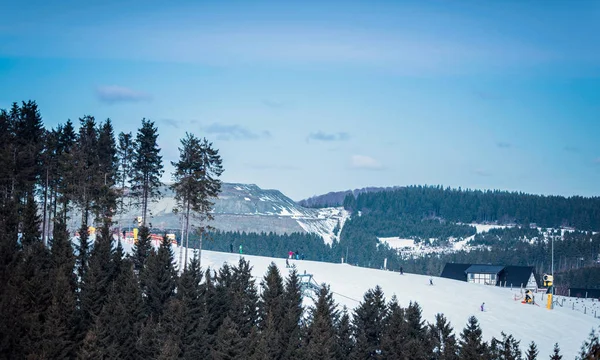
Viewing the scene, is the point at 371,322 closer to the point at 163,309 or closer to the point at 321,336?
the point at 321,336

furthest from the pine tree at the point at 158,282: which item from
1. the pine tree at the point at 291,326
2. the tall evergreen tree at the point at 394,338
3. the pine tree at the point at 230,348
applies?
the tall evergreen tree at the point at 394,338

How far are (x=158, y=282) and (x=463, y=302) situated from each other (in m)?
37.8

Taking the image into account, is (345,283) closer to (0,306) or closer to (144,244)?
(144,244)

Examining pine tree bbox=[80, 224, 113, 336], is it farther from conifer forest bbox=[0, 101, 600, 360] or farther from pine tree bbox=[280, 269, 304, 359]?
pine tree bbox=[280, 269, 304, 359]

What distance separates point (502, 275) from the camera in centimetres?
11600

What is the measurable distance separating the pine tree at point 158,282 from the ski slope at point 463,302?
16.7 m

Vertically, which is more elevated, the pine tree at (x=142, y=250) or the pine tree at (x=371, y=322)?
the pine tree at (x=142, y=250)

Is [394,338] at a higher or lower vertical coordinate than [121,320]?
lower

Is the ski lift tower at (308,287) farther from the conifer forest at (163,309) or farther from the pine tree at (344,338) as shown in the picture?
the pine tree at (344,338)

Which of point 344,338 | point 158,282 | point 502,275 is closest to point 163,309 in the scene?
point 158,282

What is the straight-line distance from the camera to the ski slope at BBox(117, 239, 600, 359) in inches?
2569

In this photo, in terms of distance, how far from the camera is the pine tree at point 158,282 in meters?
50.1

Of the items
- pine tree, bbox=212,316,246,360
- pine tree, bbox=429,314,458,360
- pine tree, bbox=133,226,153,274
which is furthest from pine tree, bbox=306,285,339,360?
pine tree, bbox=133,226,153,274

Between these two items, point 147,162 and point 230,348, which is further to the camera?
point 147,162
